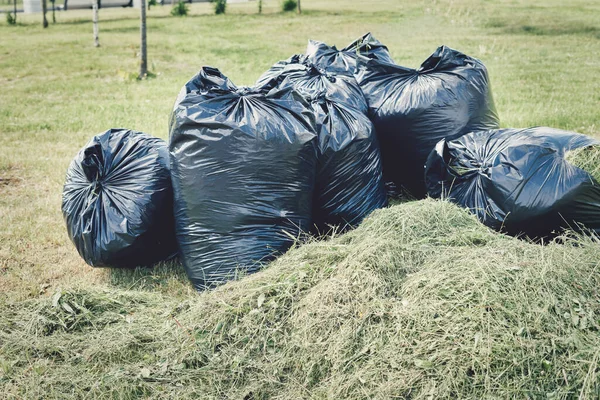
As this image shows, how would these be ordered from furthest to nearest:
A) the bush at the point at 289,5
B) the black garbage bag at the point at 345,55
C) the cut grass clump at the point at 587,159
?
the bush at the point at 289,5 → the black garbage bag at the point at 345,55 → the cut grass clump at the point at 587,159

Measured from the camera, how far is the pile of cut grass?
1978 mm

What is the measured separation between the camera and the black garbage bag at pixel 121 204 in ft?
9.85

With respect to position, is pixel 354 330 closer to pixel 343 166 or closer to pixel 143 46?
pixel 343 166

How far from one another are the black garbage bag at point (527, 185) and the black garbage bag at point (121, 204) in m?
1.46

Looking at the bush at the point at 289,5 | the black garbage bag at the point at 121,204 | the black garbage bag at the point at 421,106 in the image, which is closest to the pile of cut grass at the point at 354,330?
the black garbage bag at the point at 121,204

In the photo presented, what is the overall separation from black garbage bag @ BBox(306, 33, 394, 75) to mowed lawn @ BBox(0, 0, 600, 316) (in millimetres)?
1787

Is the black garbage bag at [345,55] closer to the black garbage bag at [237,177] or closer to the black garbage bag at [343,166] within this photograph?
the black garbage bag at [343,166]

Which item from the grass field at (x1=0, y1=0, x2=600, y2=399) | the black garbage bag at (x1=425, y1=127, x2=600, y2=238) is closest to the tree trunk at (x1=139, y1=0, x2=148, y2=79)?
the grass field at (x1=0, y1=0, x2=600, y2=399)

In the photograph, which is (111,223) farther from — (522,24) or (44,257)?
(522,24)

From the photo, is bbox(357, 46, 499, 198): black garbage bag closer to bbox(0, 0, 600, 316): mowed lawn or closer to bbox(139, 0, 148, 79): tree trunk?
bbox(0, 0, 600, 316): mowed lawn

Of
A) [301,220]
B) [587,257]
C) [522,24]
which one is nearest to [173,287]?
[301,220]

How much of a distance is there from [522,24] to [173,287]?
13.3 metres

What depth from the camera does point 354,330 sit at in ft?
7.10

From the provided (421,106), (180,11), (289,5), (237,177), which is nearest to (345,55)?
(421,106)
